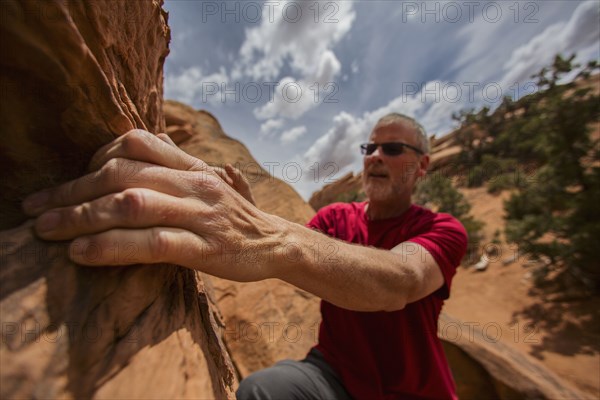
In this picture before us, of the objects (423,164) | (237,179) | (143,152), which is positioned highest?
(423,164)

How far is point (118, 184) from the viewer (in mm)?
629

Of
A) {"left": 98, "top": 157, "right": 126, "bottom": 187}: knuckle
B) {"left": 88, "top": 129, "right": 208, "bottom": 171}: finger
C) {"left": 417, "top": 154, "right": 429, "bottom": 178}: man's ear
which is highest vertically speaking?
{"left": 417, "top": 154, "right": 429, "bottom": 178}: man's ear

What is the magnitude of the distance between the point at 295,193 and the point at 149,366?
139 inches

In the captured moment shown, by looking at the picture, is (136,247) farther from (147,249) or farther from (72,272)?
(72,272)

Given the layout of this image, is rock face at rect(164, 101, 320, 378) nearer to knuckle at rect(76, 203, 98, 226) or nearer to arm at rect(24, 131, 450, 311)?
arm at rect(24, 131, 450, 311)

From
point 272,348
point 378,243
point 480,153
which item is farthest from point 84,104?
point 480,153

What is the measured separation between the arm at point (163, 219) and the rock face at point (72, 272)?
10 cm

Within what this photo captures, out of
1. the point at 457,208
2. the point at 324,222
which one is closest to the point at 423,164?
the point at 324,222

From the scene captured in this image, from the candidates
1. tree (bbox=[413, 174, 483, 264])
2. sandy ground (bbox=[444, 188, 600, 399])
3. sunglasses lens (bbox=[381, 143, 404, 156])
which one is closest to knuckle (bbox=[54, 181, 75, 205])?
sunglasses lens (bbox=[381, 143, 404, 156])

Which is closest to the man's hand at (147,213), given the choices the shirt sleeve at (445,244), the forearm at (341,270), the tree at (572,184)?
the forearm at (341,270)

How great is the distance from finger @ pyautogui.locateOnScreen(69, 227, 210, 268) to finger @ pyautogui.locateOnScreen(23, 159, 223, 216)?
0.10m

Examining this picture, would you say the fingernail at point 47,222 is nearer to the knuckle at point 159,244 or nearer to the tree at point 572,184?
the knuckle at point 159,244

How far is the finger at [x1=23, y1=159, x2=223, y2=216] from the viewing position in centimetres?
63

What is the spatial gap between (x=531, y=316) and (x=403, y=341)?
18.3 feet
